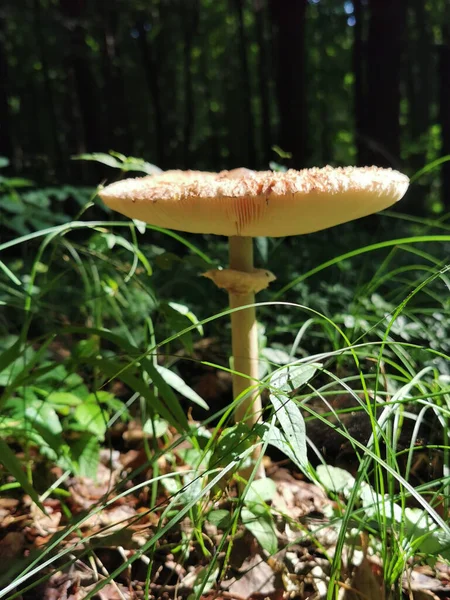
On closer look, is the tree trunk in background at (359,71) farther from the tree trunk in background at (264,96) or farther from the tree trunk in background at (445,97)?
the tree trunk in background at (445,97)

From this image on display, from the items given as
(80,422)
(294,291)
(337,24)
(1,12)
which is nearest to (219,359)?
(294,291)

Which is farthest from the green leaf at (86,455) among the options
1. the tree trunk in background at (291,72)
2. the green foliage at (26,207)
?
the tree trunk in background at (291,72)

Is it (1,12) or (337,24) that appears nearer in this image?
(1,12)

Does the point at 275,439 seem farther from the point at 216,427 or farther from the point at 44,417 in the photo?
the point at 44,417

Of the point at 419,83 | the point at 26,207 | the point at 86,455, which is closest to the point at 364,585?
the point at 86,455

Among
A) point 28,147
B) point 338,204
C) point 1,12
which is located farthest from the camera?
point 28,147

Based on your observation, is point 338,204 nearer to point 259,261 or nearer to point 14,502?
point 14,502

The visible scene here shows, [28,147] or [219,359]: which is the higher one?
[28,147]
